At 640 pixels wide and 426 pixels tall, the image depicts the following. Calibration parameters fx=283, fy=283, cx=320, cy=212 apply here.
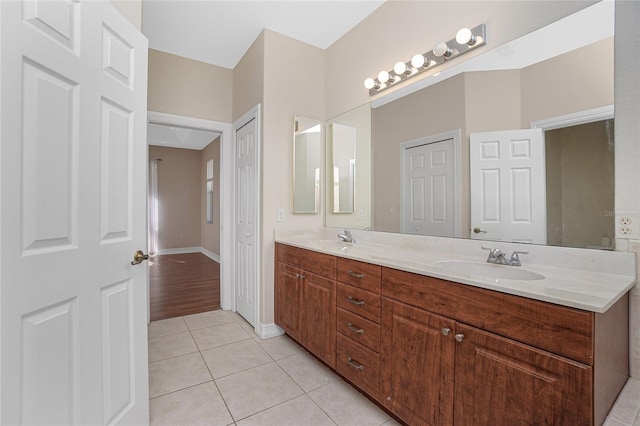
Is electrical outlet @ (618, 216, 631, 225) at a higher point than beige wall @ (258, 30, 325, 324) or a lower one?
lower

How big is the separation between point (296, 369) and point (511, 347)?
153 centimetres

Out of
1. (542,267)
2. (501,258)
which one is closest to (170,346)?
(501,258)

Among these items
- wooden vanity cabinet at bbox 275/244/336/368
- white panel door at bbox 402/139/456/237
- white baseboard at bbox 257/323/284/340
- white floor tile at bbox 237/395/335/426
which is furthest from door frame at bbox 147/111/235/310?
white panel door at bbox 402/139/456/237

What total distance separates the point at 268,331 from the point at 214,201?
4.71 m

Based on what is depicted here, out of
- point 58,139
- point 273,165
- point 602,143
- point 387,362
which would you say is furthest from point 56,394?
point 602,143

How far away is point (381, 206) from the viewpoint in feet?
7.49

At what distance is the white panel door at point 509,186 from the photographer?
142cm

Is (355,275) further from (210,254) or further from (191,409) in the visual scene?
(210,254)

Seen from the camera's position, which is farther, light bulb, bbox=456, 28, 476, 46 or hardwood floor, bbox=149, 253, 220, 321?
hardwood floor, bbox=149, 253, 220, 321

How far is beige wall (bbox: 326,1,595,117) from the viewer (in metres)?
1.48

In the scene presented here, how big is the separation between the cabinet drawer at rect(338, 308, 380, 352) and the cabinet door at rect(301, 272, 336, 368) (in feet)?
0.31

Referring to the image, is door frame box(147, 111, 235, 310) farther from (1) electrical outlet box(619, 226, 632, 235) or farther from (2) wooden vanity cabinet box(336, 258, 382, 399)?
(1) electrical outlet box(619, 226, 632, 235)

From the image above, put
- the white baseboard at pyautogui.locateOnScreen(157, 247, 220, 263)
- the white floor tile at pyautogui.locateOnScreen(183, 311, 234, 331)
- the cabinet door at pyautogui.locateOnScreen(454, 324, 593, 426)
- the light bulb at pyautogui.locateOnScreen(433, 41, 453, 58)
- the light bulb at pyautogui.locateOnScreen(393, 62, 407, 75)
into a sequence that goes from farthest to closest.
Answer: the white baseboard at pyautogui.locateOnScreen(157, 247, 220, 263) → the white floor tile at pyautogui.locateOnScreen(183, 311, 234, 331) → the light bulb at pyautogui.locateOnScreen(393, 62, 407, 75) → the light bulb at pyautogui.locateOnScreen(433, 41, 453, 58) → the cabinet door at pyautogui.locateOnScreen(454, 324, 593, 426)

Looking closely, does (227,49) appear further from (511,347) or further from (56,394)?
(511,347)
